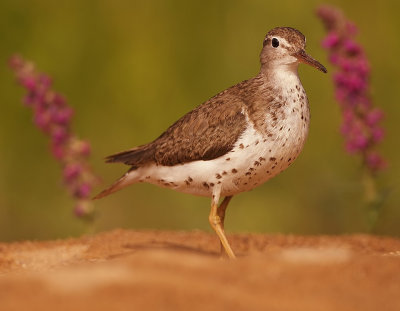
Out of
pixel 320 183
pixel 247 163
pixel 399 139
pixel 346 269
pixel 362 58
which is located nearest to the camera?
pixel 346 269

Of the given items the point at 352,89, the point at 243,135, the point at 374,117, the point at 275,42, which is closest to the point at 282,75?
the point at 275,42

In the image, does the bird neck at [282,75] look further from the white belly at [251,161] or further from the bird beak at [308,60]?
the white belly at [251,161]

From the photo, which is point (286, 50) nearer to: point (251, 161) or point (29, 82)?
point (251, 161)

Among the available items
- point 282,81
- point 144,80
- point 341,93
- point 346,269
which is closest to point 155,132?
point 144,80

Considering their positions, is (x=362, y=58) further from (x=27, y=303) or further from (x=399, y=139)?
(x=27, y=303)

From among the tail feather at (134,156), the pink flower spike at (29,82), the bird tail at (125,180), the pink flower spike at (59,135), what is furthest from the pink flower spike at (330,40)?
the pink flower spike at (29,82)

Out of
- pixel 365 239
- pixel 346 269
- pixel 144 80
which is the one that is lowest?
pixel 346 269

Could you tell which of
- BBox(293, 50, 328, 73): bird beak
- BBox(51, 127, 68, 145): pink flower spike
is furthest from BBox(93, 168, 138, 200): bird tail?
BBox(293, 50, 328, 73): bird beak

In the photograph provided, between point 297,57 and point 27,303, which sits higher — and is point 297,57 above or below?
above
